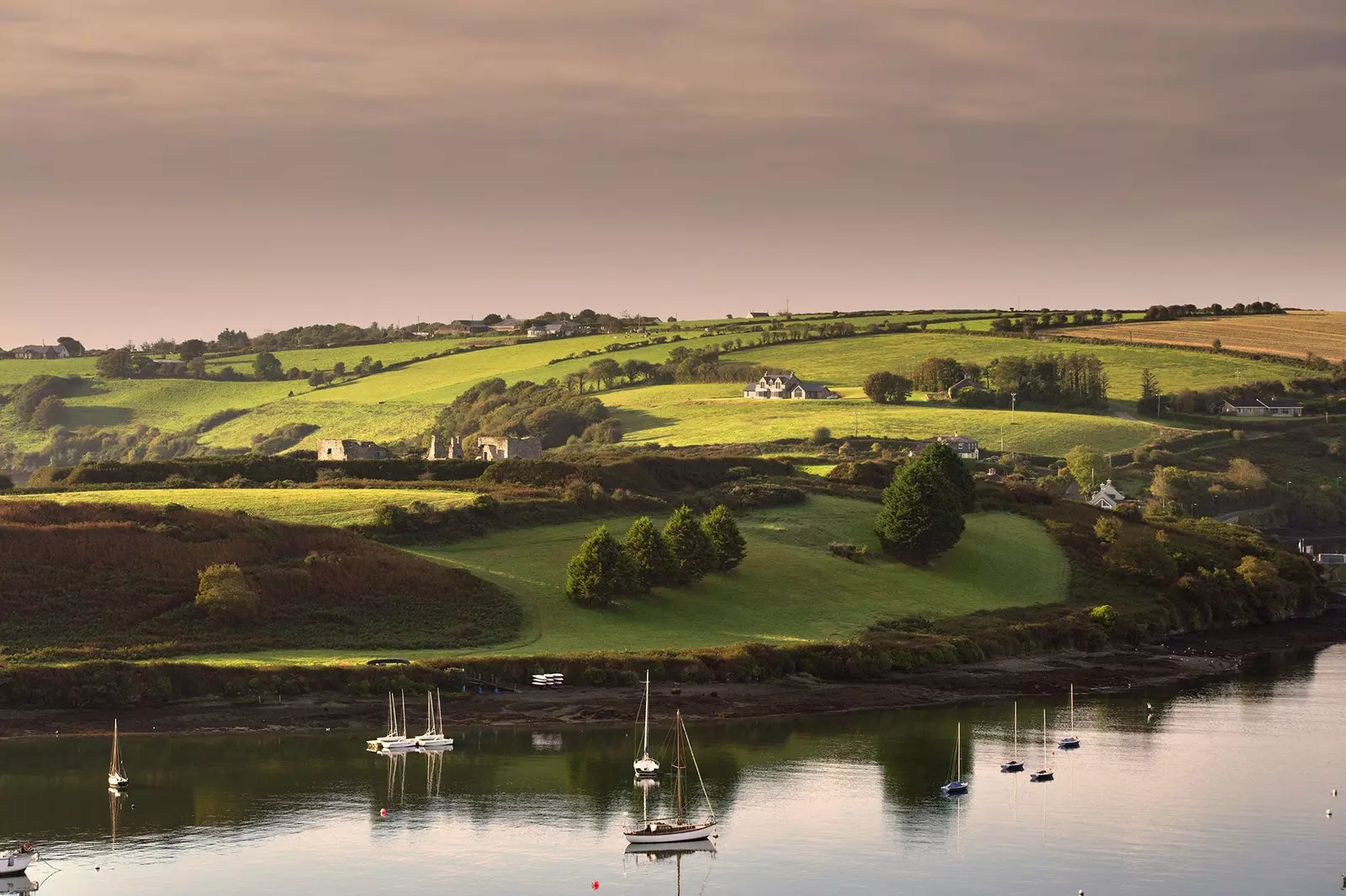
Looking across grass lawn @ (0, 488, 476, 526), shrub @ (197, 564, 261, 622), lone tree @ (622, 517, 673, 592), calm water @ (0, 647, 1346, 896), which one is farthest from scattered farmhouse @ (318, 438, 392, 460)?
calm water @ (0, 647, 1346, 896)

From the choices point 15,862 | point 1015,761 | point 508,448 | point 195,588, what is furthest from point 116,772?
point 508,448

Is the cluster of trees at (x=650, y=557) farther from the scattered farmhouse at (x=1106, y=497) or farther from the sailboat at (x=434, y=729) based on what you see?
the scattered farmhouse at (x=1106, y=497)

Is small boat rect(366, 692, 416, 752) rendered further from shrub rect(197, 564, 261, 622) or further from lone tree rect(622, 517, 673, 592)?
lone tree rect(622, 517, 673, 592)

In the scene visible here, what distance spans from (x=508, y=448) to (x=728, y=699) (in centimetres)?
8663

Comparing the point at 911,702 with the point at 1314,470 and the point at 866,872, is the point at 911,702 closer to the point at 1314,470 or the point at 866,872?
the point at 866,872

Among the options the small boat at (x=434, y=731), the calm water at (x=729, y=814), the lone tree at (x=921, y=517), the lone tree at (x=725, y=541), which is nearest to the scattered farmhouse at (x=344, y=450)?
the lone tree at (x=725, y=541)

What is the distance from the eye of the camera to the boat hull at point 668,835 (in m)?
66.1

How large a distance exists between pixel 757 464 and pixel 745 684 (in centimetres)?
6349

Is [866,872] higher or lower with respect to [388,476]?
lower

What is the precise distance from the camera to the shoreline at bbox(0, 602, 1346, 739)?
3334 inches

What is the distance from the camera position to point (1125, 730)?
91750 mm

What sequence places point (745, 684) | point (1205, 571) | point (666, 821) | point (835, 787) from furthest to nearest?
point (1205, 571)
point (745, 684)
point (835, 787)
point (666, 821)

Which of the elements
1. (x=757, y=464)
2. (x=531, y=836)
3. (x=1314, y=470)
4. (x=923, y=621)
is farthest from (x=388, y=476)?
(x=1314, y=470)

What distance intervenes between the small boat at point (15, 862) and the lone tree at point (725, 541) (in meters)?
61.7
